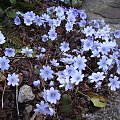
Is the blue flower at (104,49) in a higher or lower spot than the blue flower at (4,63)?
higher

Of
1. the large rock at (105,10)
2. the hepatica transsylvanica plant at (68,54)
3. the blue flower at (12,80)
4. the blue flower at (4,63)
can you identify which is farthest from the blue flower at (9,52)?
the large rock at (105,10)

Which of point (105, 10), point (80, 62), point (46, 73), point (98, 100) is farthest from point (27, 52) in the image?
point (105, 10)

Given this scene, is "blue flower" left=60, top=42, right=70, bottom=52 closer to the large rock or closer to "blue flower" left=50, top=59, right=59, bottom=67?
"blue flower" left=50, top=59, right=59, bottom=67

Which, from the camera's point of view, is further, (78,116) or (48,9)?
(48,9)

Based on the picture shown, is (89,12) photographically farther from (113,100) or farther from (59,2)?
(113,100)

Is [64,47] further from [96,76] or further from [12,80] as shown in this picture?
[12,80]

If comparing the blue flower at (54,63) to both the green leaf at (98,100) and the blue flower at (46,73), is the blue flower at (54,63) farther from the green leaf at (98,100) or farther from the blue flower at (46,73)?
the green leaf at (98,100)

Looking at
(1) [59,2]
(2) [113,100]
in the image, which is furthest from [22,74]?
(1) [59,2]

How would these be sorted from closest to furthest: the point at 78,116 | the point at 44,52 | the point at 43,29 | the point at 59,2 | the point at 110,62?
the point at 78,116, the point at 110,62, the point at 44,52, the point at 43,29, the point at 59,2
